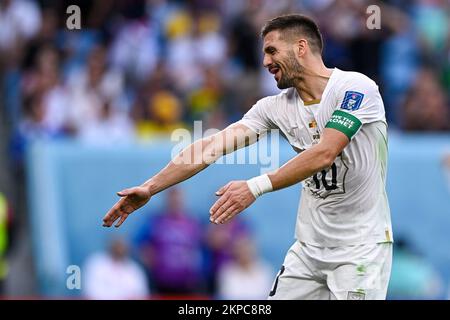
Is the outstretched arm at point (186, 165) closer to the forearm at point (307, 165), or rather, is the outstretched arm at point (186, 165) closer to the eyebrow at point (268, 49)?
the eyebrow at point (268, 49)

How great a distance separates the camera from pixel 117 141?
13.5 meters

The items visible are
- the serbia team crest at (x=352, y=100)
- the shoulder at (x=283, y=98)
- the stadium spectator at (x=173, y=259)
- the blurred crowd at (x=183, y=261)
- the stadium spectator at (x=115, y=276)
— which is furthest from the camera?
the stadium spectator at (x=173, y=259)

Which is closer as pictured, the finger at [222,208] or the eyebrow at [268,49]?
the finger at [222,208]

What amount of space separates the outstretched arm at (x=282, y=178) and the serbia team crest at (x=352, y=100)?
Answer: 8.2 inches

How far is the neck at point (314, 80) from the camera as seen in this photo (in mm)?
7422

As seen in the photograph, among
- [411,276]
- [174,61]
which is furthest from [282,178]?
[174,61]

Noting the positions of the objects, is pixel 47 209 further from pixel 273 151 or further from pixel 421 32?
pixel 421 32

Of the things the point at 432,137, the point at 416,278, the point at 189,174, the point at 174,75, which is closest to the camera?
the point at 189,174

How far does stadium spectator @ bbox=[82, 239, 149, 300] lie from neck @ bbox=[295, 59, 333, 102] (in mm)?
5339

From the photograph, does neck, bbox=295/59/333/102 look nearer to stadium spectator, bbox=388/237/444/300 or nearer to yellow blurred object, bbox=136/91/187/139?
stadium spectator, bbox=388/237/444/300

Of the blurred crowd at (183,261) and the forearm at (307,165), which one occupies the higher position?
the forearm at (307,165)

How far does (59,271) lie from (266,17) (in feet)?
15.7

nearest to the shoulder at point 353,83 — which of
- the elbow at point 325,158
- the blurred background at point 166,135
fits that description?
the elbow at point 325,158
